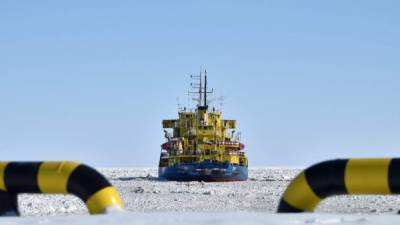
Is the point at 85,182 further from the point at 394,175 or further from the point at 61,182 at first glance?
the point at 394,175

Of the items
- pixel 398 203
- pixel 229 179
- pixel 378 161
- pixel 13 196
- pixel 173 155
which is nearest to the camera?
pixel 378 161

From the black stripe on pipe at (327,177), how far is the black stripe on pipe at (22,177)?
2.92 m

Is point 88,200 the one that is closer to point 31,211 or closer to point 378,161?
point 378,161

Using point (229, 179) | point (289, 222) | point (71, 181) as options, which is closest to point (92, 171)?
point (71, 181)

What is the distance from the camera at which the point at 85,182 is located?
7.33 metres

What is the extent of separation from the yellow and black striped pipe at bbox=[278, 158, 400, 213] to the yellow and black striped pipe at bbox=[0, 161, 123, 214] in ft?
5.98

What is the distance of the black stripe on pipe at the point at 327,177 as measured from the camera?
707cm

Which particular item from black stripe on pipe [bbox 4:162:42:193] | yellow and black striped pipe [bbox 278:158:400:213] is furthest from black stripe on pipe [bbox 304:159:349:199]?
black stripe on pipe [bbox 4:162:42:193]

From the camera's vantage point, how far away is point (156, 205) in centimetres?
1884

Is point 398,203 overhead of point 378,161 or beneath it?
beneath

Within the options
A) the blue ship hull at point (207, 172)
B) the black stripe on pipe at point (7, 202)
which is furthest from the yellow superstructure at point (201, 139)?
the black stripe on pipe at point (7, 202)

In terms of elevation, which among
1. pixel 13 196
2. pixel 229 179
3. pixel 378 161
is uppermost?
pixel 378 161

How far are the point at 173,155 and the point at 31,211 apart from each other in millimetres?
40913

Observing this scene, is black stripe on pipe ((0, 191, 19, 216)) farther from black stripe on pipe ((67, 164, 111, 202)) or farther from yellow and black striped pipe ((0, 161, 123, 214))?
black stripe on pipe ((67, 164, 111, 202))
